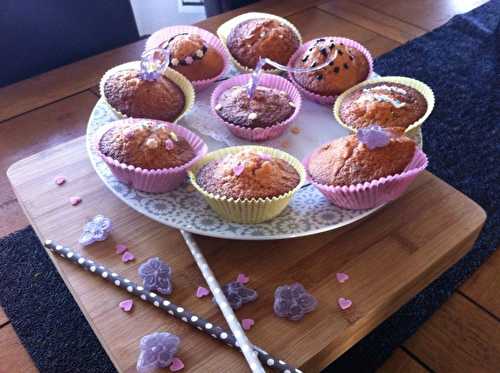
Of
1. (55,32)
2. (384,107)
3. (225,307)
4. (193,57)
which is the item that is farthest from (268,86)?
(55,32)

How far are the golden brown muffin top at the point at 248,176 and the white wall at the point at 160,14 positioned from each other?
1844 millimetres

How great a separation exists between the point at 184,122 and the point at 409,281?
62cm

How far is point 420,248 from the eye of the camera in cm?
90

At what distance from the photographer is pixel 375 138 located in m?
0.94

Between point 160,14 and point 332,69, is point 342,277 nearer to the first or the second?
point 332,69

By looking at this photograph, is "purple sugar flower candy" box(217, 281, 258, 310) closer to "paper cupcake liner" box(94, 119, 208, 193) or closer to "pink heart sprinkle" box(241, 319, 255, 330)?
"pink heart sprinkle" box(241, 319, 255, 330)

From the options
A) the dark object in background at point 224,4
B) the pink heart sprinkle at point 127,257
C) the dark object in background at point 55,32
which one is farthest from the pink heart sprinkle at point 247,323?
the dark object in background at point 224,4

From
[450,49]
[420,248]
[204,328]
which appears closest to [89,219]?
[204,328]

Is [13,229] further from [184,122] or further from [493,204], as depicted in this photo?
[493,204]

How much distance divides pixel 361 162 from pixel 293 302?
0.30 meters

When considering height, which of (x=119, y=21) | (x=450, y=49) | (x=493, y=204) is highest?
(x=119, y=21)

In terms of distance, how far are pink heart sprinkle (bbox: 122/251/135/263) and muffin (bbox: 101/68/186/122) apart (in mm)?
354

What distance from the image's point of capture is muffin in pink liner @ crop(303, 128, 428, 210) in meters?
0.90

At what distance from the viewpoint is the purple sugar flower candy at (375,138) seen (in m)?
0.94
